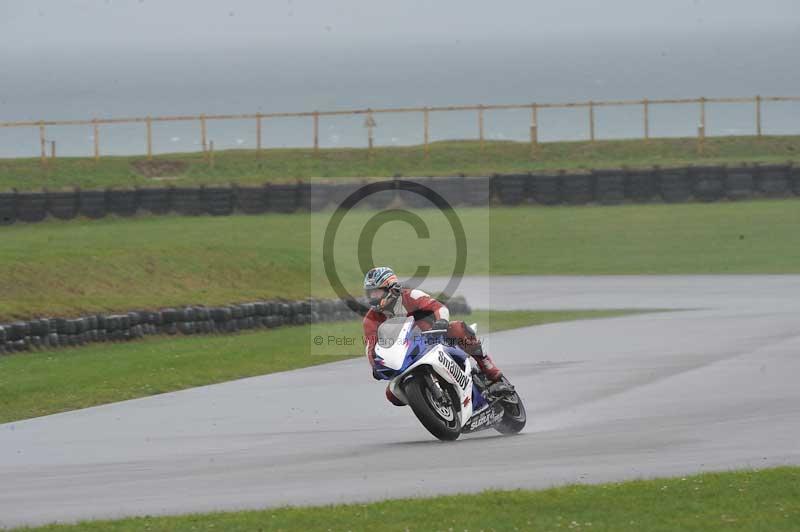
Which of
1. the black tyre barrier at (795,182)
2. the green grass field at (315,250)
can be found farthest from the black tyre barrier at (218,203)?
the black tyre barrier at (795,182)

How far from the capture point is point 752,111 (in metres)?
167

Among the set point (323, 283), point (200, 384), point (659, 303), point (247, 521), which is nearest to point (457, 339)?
point (247, 521)

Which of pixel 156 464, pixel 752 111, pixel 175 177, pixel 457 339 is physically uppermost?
pixel 752 111

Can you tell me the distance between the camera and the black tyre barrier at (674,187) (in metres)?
43.7

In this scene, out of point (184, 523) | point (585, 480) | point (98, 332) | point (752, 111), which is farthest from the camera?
point (752, 111)

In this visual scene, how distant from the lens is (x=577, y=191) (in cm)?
4412

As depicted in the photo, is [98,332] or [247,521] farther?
[98,332]

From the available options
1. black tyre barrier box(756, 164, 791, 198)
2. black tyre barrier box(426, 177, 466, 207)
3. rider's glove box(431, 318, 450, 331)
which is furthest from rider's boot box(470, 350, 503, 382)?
black tyre barrier box(426, 177, 466, 207)

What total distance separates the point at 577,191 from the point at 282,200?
863cm

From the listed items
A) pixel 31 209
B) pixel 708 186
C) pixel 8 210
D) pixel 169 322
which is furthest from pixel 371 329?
pixel 708 186

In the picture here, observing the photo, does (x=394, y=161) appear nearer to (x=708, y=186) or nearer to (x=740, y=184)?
(x=708, y=186)

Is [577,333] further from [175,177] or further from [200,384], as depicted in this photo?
[175,177]

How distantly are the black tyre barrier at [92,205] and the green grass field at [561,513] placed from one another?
3451 centimetres

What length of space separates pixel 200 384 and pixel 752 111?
155 meters
